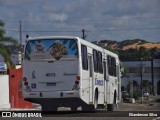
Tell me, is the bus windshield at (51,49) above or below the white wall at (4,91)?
above

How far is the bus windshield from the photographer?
23.2 meters

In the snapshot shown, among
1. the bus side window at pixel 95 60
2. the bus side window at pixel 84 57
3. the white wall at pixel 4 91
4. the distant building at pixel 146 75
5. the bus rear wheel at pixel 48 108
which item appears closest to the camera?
the bus side window at pixel 84 57

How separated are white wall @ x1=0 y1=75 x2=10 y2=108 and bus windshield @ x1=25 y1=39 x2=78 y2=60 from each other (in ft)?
44.6

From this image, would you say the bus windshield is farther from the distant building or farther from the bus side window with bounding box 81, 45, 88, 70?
the distant building

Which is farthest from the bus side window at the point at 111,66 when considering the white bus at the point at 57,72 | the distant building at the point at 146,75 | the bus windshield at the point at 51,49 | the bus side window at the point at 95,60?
the distant building at the point at 146,75

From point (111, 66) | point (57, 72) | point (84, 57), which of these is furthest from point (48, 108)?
point (111, 66)

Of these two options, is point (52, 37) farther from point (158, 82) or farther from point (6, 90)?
point (158, 82)

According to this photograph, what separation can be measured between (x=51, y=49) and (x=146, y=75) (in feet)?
339

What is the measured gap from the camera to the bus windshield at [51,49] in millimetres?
23156

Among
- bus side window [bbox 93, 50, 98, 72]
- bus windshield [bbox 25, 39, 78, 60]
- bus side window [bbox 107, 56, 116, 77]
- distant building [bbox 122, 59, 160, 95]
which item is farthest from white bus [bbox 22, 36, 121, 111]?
distant building [bbox 122, 59, 160, 95]

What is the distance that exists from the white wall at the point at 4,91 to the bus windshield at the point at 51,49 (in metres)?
13.6

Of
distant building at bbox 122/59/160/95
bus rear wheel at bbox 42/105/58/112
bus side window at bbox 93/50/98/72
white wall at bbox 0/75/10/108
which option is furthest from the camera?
distant building at bbox 122/59/160/95

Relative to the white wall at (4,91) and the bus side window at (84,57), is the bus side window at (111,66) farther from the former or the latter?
the white wall at (4,91)

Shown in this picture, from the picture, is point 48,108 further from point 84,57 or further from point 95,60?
point 95,60
